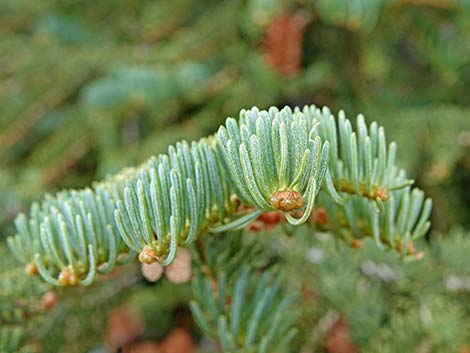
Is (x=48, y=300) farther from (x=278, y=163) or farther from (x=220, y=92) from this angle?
(x=220, y=92)

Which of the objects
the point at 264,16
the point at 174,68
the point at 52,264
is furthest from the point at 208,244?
the point at 174,68

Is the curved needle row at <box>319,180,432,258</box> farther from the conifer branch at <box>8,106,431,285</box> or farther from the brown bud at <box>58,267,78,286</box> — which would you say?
the brown bud at <box>58,267,78,286</box>

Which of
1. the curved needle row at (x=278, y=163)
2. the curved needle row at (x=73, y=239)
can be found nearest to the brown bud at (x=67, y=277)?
the curved needle row at (x=73, y=239)

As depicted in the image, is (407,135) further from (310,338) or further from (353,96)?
(310,338)

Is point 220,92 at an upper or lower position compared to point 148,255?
upper

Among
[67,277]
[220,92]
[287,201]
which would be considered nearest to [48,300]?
[67,277]

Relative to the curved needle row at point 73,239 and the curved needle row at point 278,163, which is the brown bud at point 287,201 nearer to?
the curved needle row at point 278,163
